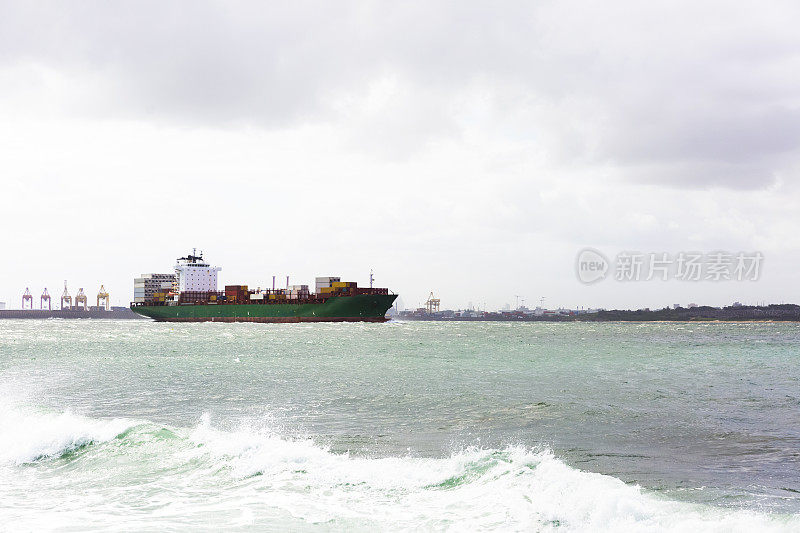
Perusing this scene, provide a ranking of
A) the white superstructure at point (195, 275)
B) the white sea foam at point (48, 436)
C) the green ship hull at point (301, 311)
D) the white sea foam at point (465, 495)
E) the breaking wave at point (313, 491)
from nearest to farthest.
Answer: the white sea foam at point (465, 495)
the breaking wave at point (313, 491)
the white sea foam at point (48, 436)
the green ship hull at point (301, 311)
the white superstructure at point (195, 275)

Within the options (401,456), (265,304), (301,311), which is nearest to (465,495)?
(401,456)

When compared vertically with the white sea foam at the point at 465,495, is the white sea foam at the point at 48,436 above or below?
below

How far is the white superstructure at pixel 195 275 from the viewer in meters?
163

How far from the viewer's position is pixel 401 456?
12641mm

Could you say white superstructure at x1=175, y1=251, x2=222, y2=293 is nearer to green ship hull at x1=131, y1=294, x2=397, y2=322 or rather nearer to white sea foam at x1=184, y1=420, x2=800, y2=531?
green ship hull at x1=131, y1=294, x2=397, y2=322

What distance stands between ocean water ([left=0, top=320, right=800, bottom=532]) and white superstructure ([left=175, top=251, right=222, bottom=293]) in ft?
463

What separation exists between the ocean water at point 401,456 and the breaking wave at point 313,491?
4 cm

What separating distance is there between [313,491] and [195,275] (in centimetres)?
16349

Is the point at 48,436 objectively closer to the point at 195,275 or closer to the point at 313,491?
the point at 313,491

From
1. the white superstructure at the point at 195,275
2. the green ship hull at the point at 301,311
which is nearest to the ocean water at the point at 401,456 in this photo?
the green ship hull at the point at 301,311

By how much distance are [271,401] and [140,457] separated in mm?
9572

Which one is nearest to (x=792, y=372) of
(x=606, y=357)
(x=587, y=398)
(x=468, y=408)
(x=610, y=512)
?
(x=606, y=357)

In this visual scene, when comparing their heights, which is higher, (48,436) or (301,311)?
(48,436)

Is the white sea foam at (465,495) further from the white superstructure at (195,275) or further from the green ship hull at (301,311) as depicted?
the white superstructure at (195,275)
